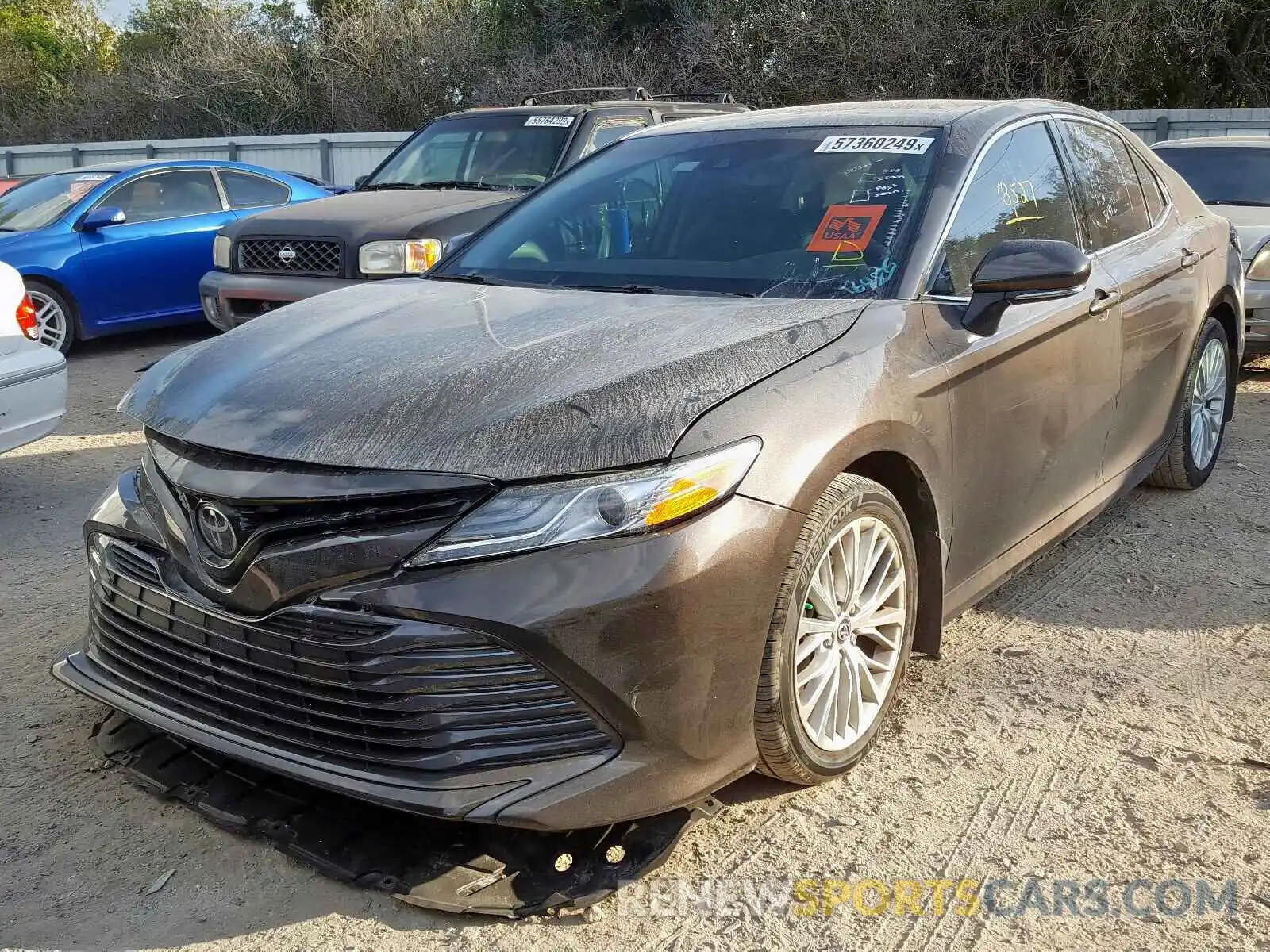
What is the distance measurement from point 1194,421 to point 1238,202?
4.05 m

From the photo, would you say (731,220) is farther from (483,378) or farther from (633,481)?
(633,481)


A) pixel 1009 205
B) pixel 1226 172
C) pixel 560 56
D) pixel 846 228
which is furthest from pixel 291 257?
pixel 560 56

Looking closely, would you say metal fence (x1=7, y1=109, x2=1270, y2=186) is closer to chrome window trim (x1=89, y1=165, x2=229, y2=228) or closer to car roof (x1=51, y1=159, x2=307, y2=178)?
car roof (x1=51, y1=159, x2=307, y2=178)

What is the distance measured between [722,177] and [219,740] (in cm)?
231

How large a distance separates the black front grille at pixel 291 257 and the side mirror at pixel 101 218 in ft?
7.42

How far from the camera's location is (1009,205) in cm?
379

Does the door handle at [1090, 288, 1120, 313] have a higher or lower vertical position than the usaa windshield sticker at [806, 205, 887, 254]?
lower

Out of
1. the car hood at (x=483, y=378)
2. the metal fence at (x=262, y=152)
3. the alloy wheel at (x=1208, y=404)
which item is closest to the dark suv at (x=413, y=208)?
the alloy wheel at (x=1208, y=404)

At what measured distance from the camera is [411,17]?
24.8 m

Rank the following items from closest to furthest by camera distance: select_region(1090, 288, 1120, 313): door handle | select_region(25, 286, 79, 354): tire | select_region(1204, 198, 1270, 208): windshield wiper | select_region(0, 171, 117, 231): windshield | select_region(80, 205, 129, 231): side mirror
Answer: select_region(1090, 288, 1120, 313): door handle < select_region(1204, 198, 1270, 208): windshield wiper < select_region(25, 286, 79, 354): tire < select_region(80, 205, 129, 231): side mirror < select_region(0, 171, 117, 231): windshield

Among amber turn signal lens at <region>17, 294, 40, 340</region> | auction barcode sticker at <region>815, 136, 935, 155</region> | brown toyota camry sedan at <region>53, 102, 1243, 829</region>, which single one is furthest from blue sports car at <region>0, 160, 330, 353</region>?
auction barcode sticker at <region>815, 136, 935, 155</region>

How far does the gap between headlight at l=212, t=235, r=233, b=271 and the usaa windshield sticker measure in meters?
5.37

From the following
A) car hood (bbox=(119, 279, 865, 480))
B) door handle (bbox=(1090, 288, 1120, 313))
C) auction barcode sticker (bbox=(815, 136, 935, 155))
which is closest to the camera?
car hood (bbox=(119, 279, 865, 480))

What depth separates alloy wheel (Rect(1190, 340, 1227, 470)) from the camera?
5.18 metres
